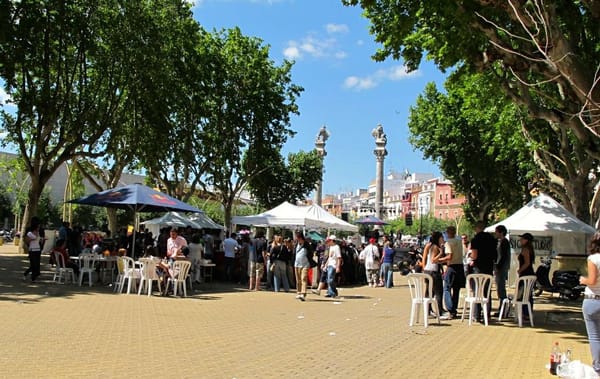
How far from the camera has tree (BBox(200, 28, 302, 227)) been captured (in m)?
33.8

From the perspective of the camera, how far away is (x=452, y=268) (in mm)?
12312

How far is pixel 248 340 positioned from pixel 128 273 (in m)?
7.14

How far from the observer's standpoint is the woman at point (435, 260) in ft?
40.2

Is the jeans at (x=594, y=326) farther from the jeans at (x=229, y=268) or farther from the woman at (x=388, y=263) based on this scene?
the jeans at (x=229, y=268)

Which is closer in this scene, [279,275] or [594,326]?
[594,326]

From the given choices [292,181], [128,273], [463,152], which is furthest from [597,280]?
[292,181]

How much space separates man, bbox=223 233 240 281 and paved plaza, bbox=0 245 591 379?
5776mm

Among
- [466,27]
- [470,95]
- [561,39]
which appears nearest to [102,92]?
[470,95]

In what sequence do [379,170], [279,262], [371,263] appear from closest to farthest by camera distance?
1. [279,262]
2. [371,263]
3. [379,170]

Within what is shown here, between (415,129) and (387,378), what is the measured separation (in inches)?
1327

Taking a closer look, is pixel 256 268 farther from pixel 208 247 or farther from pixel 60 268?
pixel 60 268

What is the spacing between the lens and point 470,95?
22.4 m

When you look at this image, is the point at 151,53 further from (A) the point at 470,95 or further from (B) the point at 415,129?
(B) the point at 415,129

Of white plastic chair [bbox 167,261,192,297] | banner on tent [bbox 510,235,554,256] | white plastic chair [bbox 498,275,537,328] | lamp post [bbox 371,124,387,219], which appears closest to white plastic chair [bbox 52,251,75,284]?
white plastic chair [bbox 167,261,192,297]
